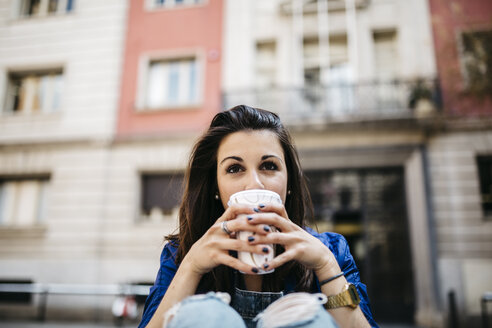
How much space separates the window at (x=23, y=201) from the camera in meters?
8.83

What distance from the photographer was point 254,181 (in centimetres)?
152

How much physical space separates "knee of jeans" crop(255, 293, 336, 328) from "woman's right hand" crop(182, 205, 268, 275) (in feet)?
0.60

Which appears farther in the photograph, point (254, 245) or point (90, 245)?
point (90, 245)

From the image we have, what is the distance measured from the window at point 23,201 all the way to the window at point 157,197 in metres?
2.68

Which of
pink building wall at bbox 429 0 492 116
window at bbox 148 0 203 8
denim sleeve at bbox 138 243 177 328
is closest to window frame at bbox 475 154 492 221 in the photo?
pink building wall at bbox 429 0 492 116

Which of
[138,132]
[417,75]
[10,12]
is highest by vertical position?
[10,12]

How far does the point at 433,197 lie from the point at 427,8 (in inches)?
183

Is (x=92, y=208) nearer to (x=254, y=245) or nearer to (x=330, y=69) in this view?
(x=330, y=69)

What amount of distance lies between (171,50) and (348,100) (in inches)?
191

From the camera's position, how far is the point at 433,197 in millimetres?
7531

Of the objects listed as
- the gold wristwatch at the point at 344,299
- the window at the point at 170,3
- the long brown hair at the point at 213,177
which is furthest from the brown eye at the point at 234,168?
the window at the point at 170,3

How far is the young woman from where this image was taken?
1034mm

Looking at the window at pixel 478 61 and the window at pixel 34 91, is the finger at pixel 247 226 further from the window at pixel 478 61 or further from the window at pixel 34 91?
the window at pixel 34 91

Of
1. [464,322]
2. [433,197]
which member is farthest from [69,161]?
[464,322]
